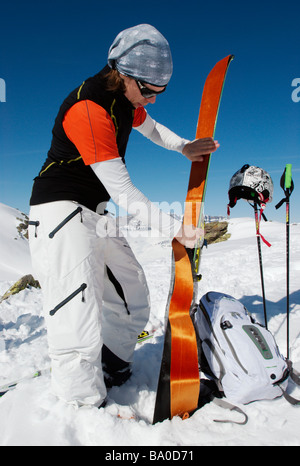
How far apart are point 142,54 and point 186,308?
6.11ft

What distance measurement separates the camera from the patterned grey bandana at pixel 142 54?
6.11 feet

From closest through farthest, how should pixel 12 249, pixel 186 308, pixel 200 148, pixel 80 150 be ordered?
1. pixel 80 150
2. pixel 186 308
3. pixel 200 148
4. pixel 12 249

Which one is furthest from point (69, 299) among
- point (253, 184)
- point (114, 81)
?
point (253, 184)

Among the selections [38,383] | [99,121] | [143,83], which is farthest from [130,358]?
[143,83]

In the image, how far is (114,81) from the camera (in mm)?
1925

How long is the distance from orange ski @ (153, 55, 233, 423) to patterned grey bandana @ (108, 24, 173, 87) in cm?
86

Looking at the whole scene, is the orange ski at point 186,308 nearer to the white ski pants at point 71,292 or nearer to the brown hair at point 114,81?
the white ski pants at point 71,292

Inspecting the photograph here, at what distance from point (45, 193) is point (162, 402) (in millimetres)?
1716

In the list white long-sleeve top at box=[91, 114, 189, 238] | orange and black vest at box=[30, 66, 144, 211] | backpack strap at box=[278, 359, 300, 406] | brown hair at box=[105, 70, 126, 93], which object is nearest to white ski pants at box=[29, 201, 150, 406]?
orange and black vest at box=[30, 66, 144, 211]

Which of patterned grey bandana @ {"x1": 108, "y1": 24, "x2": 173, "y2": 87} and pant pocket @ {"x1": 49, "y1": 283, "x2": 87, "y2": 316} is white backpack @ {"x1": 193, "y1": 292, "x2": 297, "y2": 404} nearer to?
pant pocket @ {"x1": 49, "y1": 283, "x2": 87, "y2": 316}

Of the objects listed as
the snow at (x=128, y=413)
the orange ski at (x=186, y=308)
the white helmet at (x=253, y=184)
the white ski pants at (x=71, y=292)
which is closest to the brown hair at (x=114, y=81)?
the white ski pants at (x=71, y=292)

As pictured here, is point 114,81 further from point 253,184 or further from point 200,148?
point 253,184

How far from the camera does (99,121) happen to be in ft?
5.92
